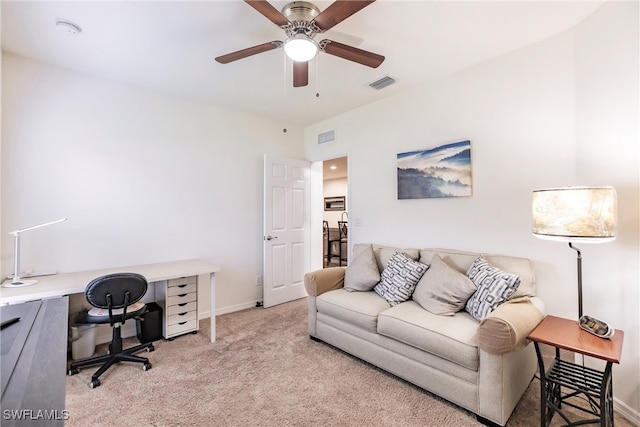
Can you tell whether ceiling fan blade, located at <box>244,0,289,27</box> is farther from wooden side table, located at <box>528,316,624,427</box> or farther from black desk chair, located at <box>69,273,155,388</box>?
wooden side table, located at <box>528,316,624,427</box>

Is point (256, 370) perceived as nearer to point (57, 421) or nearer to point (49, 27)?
point (57, 421)

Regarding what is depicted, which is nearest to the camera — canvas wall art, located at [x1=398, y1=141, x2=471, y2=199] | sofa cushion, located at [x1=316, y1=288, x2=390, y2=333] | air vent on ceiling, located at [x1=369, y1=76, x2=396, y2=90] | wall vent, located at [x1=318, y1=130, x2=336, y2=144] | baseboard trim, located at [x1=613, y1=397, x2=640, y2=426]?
baseboard trim, located at [x1=613, y1=397, x2=640, y2=426]

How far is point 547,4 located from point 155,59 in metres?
3.00

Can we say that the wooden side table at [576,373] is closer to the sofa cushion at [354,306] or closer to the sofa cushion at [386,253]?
the sofa cushion at [354,306]

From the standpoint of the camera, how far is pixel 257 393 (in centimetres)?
207

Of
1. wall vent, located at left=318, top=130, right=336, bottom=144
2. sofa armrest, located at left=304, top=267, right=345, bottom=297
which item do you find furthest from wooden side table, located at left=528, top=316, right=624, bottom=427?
wall vent, located at left=318, top=130, right=336, bottom=144

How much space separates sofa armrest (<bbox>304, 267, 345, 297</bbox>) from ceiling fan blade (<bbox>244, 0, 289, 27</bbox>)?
2092mm

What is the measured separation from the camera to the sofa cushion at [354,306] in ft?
7.70

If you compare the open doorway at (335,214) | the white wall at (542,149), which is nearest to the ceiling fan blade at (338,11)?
the white wall at (542,149)

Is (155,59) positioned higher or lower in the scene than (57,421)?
higher

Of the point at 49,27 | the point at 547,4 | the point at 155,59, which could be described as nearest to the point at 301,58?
the point at 155,59

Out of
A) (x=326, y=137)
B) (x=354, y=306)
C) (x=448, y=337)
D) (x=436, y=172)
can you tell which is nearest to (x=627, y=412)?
(x=448, y=337)

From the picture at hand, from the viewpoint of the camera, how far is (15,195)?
248 centimetres

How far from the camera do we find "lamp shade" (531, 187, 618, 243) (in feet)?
5.24
